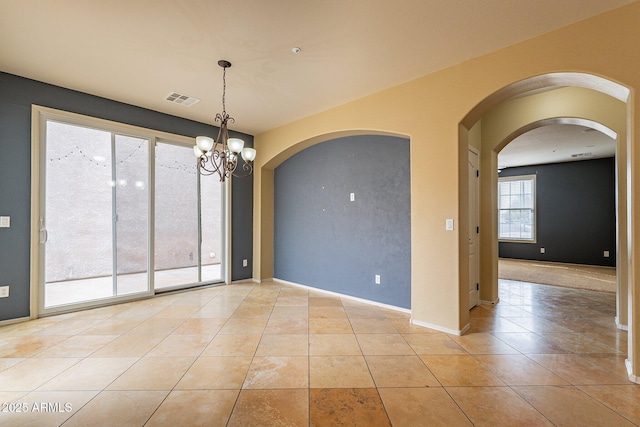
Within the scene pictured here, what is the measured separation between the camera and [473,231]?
4078 mm

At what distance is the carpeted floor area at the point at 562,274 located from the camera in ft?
18.1

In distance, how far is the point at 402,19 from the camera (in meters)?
2.33

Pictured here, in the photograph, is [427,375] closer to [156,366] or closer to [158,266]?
[156,366]

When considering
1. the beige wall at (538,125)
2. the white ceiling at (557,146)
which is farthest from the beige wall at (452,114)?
the white ceiling at (557,146)

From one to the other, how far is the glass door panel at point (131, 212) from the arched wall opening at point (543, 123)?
4.50 meters

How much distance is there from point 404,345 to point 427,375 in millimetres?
548

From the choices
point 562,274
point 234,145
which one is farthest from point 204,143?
point 562,274

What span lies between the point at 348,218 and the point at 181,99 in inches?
119

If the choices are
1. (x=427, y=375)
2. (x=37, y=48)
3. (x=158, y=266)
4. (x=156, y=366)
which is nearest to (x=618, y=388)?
(x=427, y=375)

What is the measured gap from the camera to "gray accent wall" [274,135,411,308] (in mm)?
A: 3920

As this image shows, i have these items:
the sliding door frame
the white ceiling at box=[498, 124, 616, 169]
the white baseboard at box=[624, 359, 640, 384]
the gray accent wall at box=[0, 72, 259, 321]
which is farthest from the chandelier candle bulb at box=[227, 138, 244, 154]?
the white ceiling at box=[498, 124, 616, 169]

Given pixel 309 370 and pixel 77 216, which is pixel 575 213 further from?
pixel 77 216

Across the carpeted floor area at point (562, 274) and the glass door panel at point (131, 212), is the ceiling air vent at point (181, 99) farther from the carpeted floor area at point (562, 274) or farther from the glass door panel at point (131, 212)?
the carpeted floor area at point (562, 274)

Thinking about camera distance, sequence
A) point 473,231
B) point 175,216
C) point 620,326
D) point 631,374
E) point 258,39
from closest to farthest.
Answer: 1. point 631,374
2. point 258,39
3. point 620,326
4. point 473,231
5. point 175,216
